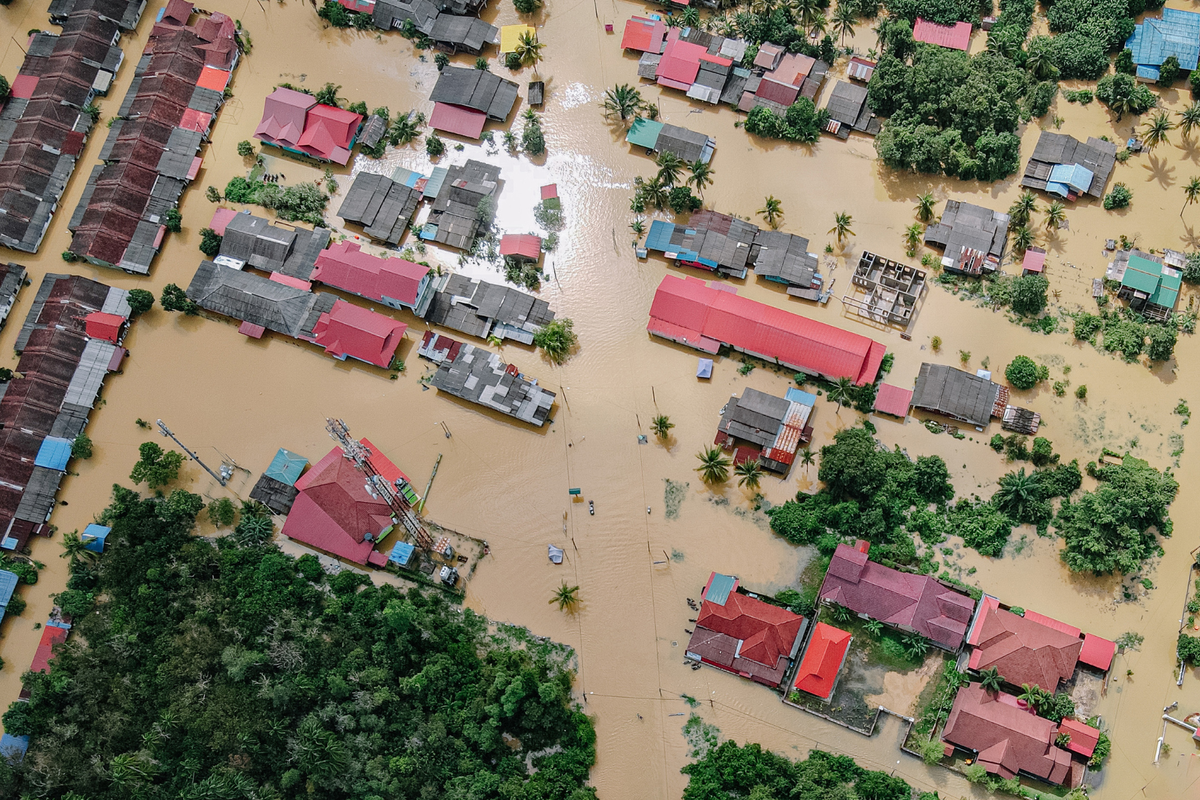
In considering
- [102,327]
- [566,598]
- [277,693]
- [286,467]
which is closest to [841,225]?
[566,598]

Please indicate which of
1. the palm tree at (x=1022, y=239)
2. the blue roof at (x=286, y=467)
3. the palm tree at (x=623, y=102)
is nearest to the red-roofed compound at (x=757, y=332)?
the palm tree at (x=1022, y=239)

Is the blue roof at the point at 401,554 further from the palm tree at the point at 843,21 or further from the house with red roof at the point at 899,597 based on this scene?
the palm tree at the point at 843,21

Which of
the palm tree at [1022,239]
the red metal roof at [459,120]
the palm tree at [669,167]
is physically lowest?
the red metal roof at [459,120]

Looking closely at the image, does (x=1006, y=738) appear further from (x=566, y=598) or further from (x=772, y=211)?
(x=772, y=211)

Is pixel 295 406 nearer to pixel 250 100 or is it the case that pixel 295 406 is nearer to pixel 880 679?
pixel 250 100

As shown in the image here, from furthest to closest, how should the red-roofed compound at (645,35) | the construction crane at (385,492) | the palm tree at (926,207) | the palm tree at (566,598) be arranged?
the red-roofed compound at (645,35) < the palm tree at (926,207) < the construction crane at (385,492) < the palm tree at (566,598)

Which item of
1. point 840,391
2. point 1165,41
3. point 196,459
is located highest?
point 1165,41

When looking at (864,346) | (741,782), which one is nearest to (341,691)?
(741,782)
